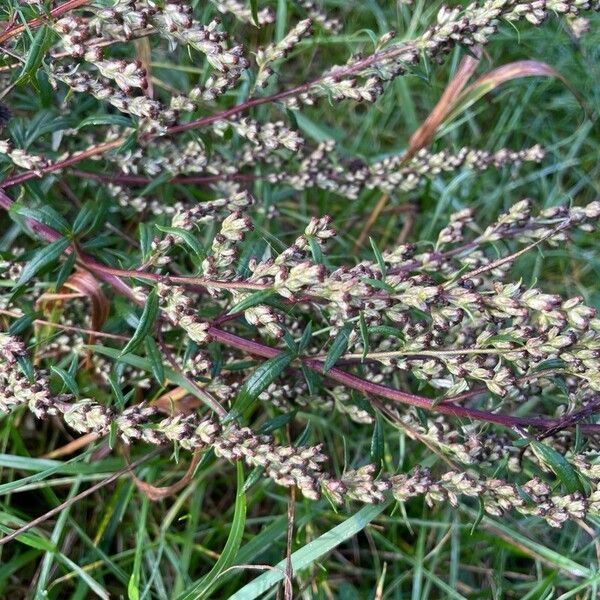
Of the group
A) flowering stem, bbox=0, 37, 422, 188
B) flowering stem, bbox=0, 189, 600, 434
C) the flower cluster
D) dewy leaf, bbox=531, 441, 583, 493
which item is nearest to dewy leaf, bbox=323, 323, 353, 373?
flowering stem, bbox=0, 189, 600, 434

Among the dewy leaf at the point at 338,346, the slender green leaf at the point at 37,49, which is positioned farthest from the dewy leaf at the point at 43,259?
the dewy leaf at the point at 338,346

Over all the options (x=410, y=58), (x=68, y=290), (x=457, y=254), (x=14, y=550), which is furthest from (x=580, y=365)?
(x=14, y=550)

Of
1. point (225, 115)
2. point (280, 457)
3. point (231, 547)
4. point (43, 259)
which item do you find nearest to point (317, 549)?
point (231, 547)

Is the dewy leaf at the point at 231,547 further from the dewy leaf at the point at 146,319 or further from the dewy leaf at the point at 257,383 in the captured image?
the dewy leaf at the point at 146,319

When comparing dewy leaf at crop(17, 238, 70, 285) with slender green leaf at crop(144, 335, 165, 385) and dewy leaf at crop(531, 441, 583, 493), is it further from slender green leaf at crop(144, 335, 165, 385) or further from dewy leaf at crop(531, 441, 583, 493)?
dewy leaf at crop(531, 441, 583, 493)

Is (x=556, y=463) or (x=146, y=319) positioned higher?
(x=146, y=319)

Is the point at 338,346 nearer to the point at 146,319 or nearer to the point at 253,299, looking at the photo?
the point at 253,299
